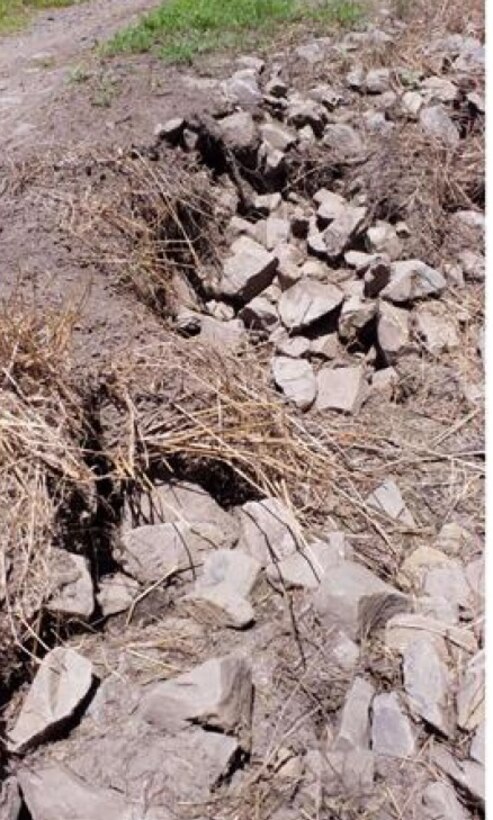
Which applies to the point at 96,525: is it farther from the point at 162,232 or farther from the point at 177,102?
the point at 177,102

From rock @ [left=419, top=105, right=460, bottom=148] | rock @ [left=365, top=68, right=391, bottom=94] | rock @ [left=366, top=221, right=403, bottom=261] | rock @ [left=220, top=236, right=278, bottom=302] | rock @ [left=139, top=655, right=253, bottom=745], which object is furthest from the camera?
rock @ [left=365, top=68, right=391, bottom=94]

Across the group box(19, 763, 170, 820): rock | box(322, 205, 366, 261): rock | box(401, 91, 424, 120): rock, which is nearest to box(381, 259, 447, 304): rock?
box(322, 205, 366, 261): rock

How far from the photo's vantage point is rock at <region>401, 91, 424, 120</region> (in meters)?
4.71

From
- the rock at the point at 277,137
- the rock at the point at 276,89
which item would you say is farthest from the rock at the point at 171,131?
the rock at the point at 276,89

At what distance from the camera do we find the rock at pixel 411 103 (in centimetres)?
471

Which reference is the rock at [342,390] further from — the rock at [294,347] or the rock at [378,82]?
the rock at [378,82]

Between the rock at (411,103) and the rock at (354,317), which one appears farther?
the rock at (411,103)

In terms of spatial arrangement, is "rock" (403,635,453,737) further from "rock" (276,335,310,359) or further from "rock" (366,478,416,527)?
→ "rock" (276,335,310,359)

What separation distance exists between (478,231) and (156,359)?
1.70 metres

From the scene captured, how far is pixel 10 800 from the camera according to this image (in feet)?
7.15

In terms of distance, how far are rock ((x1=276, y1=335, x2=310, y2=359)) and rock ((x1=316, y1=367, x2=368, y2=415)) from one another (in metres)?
0.18

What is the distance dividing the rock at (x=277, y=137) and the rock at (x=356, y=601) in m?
2.47

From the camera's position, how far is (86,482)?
273 centimetres

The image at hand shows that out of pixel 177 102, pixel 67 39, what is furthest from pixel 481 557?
pixel 67 39
